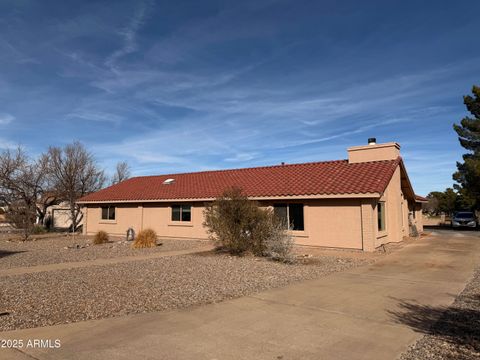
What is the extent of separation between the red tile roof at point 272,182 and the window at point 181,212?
2.48ft

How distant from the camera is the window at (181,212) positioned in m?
21.9

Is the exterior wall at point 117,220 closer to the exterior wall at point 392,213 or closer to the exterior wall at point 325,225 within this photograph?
the exterior wall at point 325,225

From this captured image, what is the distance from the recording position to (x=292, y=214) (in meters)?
18.0

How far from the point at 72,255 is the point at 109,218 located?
1160 cm

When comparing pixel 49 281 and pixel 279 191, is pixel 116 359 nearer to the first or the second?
pixel 49 281

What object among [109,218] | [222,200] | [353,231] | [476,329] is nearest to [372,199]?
[353,231]

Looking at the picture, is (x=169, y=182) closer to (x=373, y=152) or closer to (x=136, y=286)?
(x=373, y=152)

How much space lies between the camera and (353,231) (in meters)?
15.8

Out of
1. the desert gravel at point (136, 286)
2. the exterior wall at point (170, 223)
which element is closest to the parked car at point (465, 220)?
the exterior wall at point (170, 223)

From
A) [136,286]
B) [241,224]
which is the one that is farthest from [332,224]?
[136,286]

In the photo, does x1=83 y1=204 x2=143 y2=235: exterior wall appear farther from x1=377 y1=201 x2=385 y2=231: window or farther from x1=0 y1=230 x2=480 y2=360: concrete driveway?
x1=0 y1=230 x2=480 y2=360: concrete driveway

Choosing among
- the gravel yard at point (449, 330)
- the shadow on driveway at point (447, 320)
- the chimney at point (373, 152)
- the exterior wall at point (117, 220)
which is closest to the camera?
the gravel yard at point (449, 330)

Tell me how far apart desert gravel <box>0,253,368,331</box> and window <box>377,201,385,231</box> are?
471 centimetres

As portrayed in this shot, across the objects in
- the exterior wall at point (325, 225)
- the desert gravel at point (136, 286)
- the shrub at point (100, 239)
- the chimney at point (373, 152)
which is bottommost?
the desert gravel at point (136, 286)
